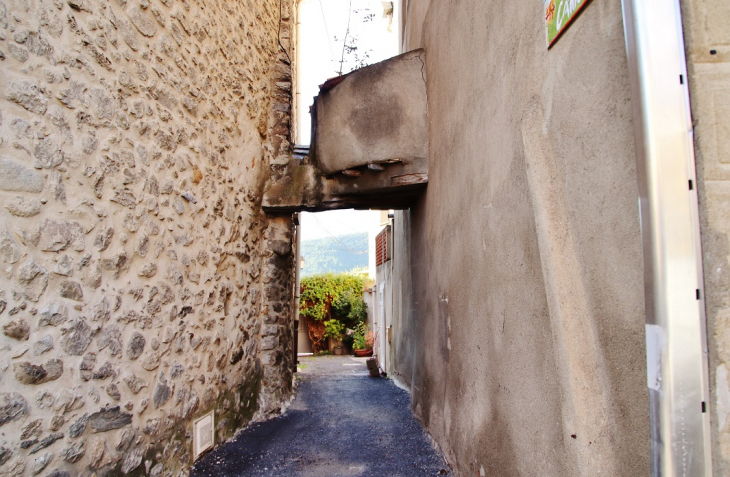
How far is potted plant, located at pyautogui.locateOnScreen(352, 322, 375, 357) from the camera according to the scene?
15109mm

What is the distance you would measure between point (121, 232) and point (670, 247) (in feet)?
8.21

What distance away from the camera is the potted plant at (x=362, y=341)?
15.1 meters

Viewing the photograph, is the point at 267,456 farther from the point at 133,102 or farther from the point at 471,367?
the point at 133,102

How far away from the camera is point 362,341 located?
15375 mm

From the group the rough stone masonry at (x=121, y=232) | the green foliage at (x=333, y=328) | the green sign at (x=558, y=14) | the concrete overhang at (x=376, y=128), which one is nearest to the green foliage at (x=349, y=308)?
the green foliage at (x=333, y=328)

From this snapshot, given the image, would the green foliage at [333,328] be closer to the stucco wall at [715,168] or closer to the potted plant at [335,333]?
the potted plant at [335,333]

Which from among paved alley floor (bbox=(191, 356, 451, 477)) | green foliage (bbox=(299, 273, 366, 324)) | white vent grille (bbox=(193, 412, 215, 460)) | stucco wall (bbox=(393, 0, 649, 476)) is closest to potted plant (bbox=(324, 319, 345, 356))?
green foliage (bbox=(299, 273, 366, 324))

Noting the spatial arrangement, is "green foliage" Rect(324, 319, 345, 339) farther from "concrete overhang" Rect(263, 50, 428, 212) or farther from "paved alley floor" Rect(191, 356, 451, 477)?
"concrete overhang" Rect(263, 50, 428, 212)

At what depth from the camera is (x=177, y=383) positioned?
311cm

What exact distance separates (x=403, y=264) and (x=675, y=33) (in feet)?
18.5

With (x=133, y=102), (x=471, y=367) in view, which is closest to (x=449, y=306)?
(x=471, y=367)

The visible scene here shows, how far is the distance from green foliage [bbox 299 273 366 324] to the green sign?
14.7 m

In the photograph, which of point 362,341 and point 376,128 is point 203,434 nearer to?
point 376,128

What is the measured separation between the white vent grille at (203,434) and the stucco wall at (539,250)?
1761mm
